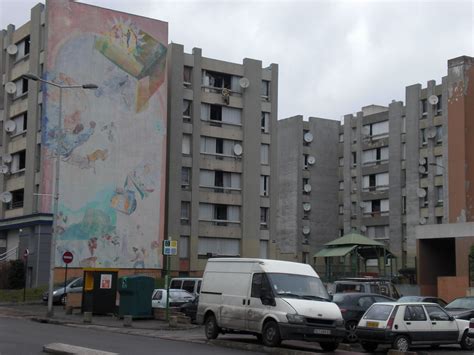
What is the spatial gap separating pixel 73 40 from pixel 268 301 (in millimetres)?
37740

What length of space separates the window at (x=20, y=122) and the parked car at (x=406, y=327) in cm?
4081

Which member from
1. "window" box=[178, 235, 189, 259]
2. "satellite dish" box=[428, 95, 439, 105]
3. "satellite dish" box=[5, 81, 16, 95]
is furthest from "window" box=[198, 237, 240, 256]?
"satellite dish" box=[428, 95, 439, 105]

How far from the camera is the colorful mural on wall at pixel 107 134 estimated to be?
5144cm

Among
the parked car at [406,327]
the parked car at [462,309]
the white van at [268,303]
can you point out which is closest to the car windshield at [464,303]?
the parked car at [462,309]

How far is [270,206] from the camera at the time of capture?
63.1 metres

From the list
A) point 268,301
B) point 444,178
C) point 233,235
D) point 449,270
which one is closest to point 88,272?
point 268,301

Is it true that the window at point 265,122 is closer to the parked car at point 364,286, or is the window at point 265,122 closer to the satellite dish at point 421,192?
the satellite dish at point 421,192

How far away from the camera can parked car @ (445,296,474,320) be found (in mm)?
24266

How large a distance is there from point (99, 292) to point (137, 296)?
3.03 m

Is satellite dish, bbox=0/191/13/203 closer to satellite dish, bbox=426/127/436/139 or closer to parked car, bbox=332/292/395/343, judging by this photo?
parked car, bbox=332/292/395/343

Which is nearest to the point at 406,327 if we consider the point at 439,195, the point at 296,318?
the point at 296,318

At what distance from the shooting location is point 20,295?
151 feet

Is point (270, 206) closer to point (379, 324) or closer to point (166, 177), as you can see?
point (166, 177)

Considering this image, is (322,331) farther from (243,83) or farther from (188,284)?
(243,83)
